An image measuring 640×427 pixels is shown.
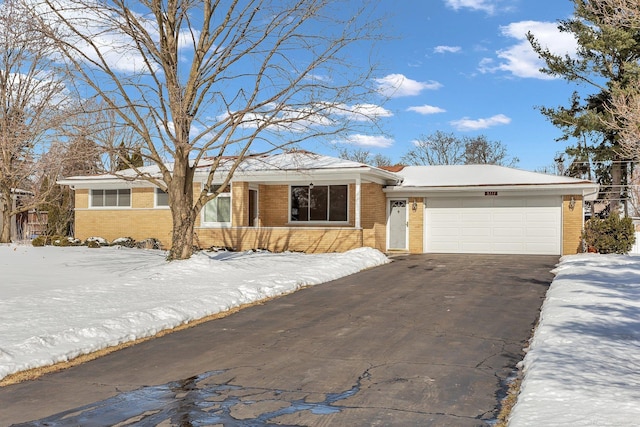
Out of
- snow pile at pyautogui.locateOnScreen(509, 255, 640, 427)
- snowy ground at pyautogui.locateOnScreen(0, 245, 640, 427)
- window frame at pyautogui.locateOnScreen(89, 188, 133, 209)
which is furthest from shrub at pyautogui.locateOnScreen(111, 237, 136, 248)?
snow pile at pyautogui.locateOnScreen(509, 255, 640, 427)

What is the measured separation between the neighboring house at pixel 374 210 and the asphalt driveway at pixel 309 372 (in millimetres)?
10352

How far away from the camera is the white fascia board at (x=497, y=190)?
65.5 feet

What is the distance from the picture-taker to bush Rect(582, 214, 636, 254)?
61.7 feet

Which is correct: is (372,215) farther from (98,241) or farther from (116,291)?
(116,291)

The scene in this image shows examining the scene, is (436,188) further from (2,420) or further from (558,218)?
(2,420)

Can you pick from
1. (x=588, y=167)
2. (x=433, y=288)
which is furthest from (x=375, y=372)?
(x=588, y=167)

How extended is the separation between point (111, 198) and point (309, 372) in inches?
810

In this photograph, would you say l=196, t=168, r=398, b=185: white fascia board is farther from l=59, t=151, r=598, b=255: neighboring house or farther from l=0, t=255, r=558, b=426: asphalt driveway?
l=0, t=255, r=558, b=426: asphalt driveway

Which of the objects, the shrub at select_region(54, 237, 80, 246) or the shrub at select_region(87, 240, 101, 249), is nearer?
the shrub at select_region(87, 240, 101, 249)

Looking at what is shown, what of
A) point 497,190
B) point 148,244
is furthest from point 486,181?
point 148,244

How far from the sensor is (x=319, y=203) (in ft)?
72.4

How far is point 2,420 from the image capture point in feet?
15.0

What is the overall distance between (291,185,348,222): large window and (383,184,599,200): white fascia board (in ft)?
6.24

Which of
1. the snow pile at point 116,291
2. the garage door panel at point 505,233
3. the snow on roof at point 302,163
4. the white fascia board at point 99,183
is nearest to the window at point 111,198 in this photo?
the white fascia board at point 99,183
